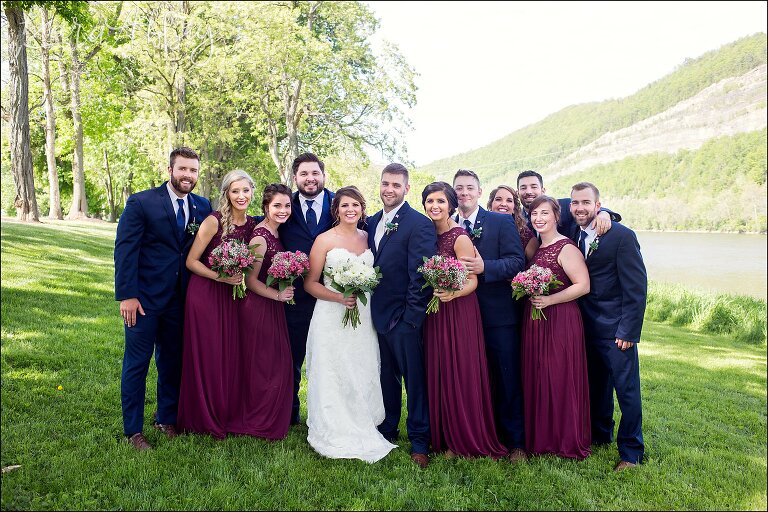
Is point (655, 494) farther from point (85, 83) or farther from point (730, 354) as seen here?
point (85, 83)

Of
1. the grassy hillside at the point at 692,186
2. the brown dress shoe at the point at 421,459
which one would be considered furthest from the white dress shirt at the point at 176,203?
the grassy hillside at the point at 692,186

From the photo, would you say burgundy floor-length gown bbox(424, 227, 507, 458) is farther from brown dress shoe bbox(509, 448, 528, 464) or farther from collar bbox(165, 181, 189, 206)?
collar bbox(165, 181, 189, 206)

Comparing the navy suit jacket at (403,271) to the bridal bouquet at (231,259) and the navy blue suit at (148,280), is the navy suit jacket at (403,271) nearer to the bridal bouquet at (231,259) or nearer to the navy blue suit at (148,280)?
the bridal bouquet at (231,259)

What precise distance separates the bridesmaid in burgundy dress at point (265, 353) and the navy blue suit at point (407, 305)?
112cm

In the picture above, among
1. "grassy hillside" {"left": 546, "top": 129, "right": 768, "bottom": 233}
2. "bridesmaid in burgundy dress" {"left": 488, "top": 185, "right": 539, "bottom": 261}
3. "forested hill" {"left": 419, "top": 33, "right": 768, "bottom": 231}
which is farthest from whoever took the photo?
"forested hill" {"left": 419, "top": 33, "right": 768, "bottom": 231}

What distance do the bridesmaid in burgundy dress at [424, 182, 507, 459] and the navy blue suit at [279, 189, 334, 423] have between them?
1362mm

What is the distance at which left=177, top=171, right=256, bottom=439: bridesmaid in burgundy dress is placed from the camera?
17.5 ft

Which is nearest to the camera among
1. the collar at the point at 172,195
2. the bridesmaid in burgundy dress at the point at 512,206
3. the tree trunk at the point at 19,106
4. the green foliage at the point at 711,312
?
the collar at the point at 172,195

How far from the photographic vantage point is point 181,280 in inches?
214

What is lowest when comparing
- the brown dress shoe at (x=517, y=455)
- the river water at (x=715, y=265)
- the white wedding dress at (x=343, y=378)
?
the river water at (x=715, y=265)

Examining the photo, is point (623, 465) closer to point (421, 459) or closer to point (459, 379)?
point (459, 379)

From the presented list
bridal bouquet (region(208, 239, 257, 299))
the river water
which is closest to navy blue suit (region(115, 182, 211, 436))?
bridal bouquet (region(208, 239, 257, 299))

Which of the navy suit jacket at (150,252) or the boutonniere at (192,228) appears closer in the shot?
the navy suit jacket at (150,252)

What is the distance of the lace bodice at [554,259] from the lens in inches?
204
